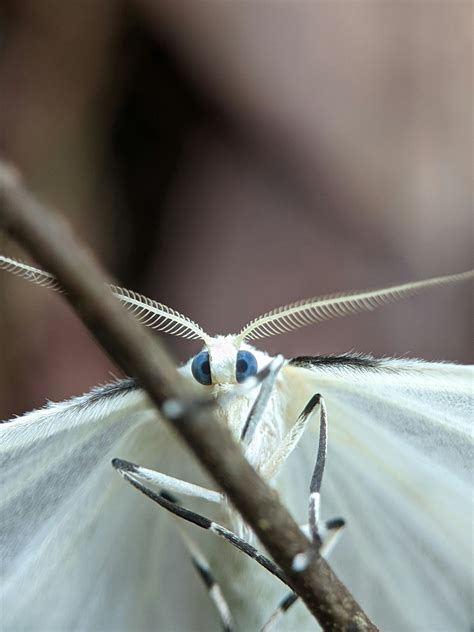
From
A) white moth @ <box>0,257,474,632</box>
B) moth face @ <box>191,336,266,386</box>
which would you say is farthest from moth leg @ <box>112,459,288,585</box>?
moth face @ <box>191,336,266,386</box>

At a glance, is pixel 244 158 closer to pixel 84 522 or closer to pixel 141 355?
pixel 84 522

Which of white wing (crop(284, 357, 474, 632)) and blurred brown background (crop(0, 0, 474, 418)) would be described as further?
blurred brown background (crop(0, 0, 474, 418))

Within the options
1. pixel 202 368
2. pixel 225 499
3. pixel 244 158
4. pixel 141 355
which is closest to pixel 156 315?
pixel 202 368

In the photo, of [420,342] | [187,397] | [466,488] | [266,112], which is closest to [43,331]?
[266,112]

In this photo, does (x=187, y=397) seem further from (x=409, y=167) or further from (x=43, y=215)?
(x=409, y=167)

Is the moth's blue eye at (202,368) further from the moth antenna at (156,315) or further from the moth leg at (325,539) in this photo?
the moth leg at (325,539)

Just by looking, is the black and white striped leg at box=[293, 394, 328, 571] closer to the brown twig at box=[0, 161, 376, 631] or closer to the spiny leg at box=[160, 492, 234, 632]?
the brown twig at box=[0, 161, 376, 631]
